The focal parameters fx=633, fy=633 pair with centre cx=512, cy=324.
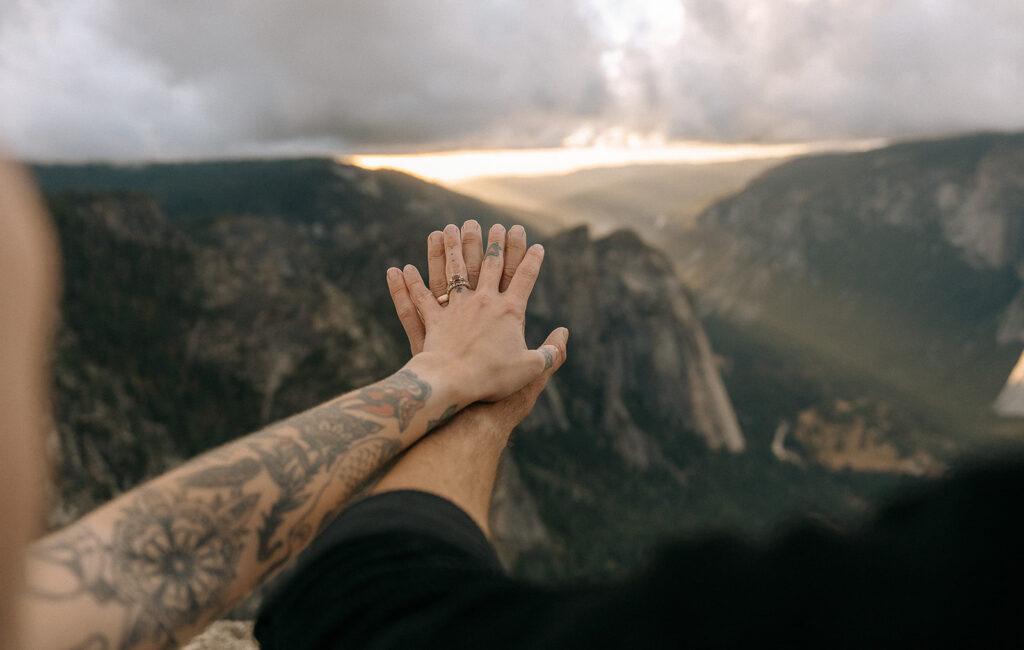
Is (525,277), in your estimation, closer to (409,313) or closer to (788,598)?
(409,313)

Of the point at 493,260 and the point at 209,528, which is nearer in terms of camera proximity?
the point at 209,528

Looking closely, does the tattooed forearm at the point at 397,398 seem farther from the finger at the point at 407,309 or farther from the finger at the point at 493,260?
the finger at the point at 493,260

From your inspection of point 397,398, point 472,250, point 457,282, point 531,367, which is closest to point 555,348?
point 531,367

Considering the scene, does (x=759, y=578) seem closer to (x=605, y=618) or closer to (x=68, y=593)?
(x=605, y=618)

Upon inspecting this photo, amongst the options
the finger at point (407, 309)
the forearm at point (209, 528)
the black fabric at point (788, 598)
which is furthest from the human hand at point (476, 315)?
the black fabric at point (788, 598)

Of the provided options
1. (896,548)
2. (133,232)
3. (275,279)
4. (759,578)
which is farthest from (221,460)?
(133,232)

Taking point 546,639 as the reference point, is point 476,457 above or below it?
below

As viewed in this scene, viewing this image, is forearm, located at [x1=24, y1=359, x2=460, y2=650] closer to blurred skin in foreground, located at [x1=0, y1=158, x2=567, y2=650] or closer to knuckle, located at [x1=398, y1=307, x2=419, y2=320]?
blurred skin in foreground, located at [x1=0, y1=158, x2=567, y2=650]
